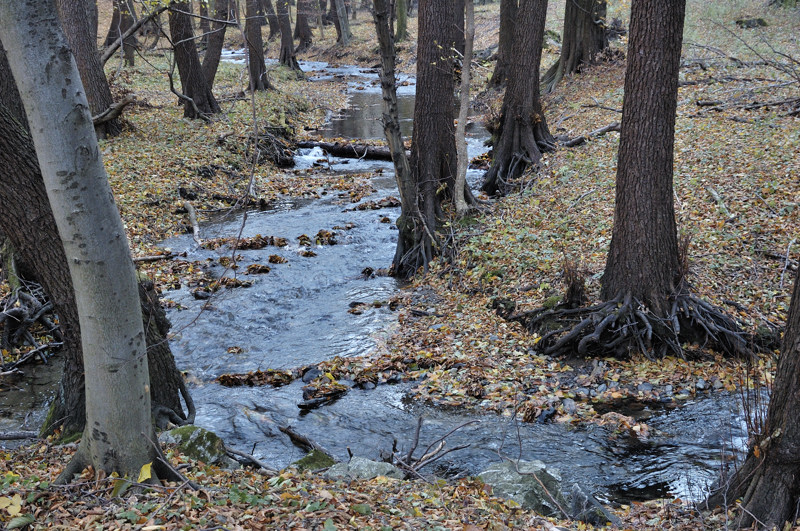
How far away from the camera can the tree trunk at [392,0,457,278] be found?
1088cm

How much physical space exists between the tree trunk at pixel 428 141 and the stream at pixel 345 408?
29.3 inches

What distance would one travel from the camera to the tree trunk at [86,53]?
14258 mm

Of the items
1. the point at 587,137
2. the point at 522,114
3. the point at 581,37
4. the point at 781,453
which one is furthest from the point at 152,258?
the point at 581,37

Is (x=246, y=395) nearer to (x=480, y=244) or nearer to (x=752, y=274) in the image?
(x=480, y=244)

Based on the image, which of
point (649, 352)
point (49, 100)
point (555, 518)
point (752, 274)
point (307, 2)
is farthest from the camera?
point (307, 2)

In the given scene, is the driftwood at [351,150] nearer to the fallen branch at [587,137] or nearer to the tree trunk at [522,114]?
the tree trunk at [522,114]

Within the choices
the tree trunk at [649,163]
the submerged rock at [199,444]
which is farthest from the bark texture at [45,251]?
the tree trunk at [649,163]

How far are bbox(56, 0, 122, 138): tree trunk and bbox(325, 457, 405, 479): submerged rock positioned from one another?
500 inches

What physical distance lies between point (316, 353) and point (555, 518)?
14.6 feet

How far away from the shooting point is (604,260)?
8.81 metres

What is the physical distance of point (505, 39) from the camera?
22.1 m

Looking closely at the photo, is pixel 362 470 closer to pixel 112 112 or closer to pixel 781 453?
pixel 781 453

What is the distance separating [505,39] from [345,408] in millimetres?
18494

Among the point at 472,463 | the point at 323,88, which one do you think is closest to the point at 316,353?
the point at 472,463
